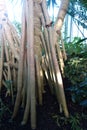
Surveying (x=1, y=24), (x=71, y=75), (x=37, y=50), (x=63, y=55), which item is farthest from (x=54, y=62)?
(x=1, y=24)

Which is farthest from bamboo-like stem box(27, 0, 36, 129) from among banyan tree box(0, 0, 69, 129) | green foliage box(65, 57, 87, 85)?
green foliage box(65, 57, 87, 85)

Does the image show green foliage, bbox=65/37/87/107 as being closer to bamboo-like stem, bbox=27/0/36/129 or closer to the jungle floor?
the jungle floor

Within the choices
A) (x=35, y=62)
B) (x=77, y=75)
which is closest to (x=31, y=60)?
(x=35, y=62)

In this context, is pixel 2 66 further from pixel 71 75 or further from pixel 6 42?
pixel 71 75

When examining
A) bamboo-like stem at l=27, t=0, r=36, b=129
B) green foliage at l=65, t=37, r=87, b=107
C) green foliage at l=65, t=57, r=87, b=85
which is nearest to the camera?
bamboo-like stem at l=27, t=0, r=36, b=129

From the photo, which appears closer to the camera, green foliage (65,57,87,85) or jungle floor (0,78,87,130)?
jungle floor (0,78,87,130)

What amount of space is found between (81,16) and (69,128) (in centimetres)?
208

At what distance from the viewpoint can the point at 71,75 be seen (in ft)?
8.12

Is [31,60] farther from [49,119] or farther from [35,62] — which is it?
[49,119]

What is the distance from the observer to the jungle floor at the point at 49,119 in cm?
200

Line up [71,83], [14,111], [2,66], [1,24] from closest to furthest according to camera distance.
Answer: [14,111] < [71,83] < [2,66] < [1,24]

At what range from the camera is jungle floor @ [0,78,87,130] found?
200cm


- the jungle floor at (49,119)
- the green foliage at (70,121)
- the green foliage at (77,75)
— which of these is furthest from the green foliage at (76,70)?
the green foliage at (70,121)

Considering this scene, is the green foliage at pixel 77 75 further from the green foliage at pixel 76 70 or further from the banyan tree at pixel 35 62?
the banyan tree at pixel 35 62
